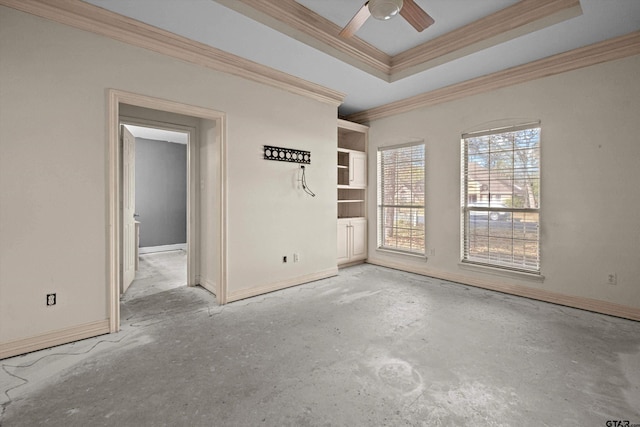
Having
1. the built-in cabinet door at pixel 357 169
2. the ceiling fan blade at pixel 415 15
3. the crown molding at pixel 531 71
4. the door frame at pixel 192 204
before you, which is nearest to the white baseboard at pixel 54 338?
the door frame at pixel 192 204

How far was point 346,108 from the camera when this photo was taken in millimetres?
5270

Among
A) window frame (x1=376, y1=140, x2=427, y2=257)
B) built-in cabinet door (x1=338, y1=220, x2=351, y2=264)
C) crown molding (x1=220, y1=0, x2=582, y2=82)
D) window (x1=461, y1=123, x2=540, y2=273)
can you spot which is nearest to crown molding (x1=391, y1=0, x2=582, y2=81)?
crown molding (x1=220, y1=0, x2=582, y2=82)

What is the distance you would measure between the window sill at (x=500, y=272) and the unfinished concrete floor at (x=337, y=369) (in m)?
0.42

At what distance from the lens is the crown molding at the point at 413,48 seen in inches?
105

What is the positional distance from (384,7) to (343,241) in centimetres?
347

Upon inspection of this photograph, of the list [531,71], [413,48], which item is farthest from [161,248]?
[531,71]

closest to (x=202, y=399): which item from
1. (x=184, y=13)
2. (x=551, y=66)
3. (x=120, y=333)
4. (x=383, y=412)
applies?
(x=383, y=412)

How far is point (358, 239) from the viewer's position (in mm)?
5379

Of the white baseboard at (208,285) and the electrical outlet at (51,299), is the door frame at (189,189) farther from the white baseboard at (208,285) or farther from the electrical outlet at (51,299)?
the electrical outlet at (51,299)

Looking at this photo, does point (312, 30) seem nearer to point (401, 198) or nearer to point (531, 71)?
point (531, 71)

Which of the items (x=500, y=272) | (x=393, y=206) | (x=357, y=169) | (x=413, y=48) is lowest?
(x=500, y=272)

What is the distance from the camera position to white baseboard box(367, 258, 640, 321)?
3043mm

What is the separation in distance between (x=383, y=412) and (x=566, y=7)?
3548mm

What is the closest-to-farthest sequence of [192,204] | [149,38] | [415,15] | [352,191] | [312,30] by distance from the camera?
1. [415,15]
2. [149,38]
3. [312,30]
4. [192,204]
5. [352,191]
